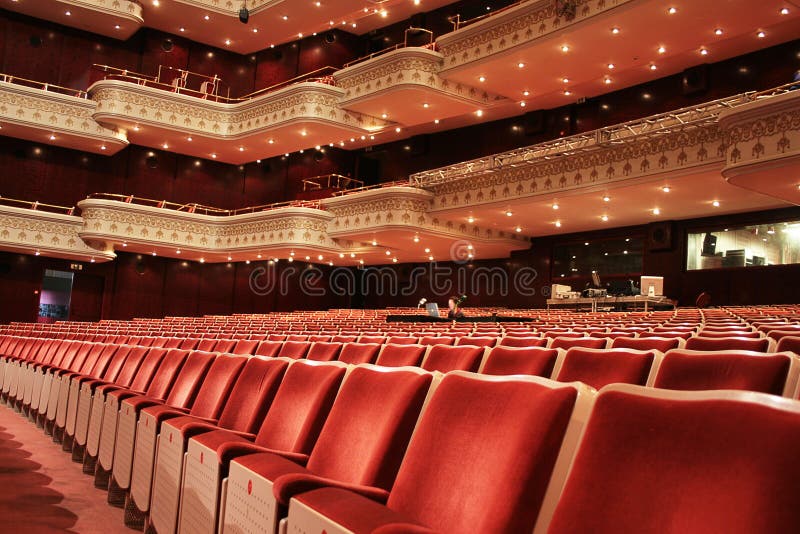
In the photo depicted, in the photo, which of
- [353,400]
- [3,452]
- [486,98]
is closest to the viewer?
[353,400]

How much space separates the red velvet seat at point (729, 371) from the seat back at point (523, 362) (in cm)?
39

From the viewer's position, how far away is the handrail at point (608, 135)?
8164 millimetres

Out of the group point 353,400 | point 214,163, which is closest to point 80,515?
point 353,400

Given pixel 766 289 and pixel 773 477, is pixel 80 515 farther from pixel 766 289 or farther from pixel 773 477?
pixel 766 289

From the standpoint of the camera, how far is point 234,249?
49.6ft

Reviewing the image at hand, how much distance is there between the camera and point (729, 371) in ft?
3.91

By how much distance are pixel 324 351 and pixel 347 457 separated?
132cm

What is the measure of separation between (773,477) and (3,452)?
3.09m

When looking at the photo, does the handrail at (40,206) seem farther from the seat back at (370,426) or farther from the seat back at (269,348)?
the seat back at (370,426)

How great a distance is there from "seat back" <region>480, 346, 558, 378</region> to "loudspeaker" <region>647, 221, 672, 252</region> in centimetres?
1053

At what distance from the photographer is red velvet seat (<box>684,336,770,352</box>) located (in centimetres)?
179

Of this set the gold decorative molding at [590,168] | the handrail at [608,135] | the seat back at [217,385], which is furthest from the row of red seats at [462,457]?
the gold decorative molding at [590,168]

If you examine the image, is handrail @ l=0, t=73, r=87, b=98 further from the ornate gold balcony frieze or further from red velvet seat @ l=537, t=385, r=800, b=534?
red velvet seat @ l=537, t=385, r=800, b=534

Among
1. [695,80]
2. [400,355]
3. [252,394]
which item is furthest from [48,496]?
[695,80]
